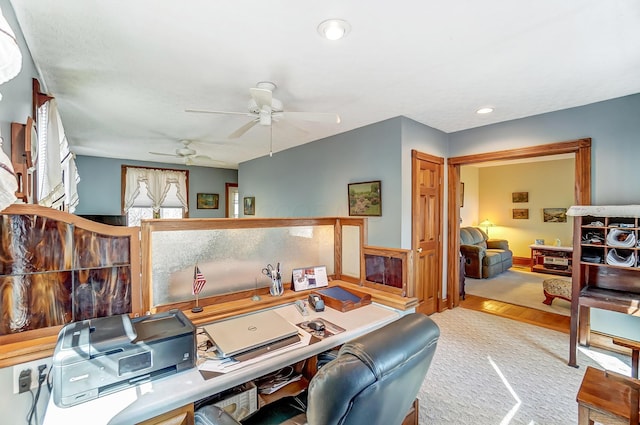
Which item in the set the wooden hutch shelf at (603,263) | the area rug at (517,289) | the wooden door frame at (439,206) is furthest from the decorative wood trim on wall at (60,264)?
the area rug at (517,289)

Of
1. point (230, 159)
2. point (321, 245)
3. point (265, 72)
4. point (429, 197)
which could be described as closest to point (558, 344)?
point (429, 197)

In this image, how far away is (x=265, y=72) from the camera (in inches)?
96.3

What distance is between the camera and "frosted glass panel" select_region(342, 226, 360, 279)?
2.30 meters

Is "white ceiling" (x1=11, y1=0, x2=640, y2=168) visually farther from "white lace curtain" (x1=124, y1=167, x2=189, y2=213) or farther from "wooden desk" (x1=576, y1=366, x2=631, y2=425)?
"white lace curtain" (x1=124, y1=167, x2=189, y2=213)

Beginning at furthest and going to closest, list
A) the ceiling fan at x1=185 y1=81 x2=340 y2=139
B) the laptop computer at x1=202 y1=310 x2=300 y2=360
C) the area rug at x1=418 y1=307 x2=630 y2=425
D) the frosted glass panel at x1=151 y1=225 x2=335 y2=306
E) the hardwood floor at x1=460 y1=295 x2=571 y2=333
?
the hardwood floor at x1=460 y1=295 x2=571 y2=333 → the ceiling fan at x1=185 y1=81 x2=340 y2=139 → the area rug at x1=418 y1=307 x2=630 y2=425 → the frosted glass panel at x1=151 y1=225 x2=335 y2=306 → the laptop computer at x1=202 y1=310 x2=300 y2=360

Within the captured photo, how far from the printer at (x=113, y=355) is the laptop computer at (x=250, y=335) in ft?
A: 0.55

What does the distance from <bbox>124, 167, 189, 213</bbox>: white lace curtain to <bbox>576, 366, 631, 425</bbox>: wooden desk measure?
7424 millimetres

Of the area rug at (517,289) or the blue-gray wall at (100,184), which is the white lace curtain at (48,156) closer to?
the blue-gray wall at (100,184)

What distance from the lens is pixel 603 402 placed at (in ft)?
4.87

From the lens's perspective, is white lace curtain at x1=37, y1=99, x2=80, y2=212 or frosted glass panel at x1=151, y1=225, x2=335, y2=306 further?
white lace curtain at x1=37, y1=99, x2=80, y2=212

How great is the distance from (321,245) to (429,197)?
228cm

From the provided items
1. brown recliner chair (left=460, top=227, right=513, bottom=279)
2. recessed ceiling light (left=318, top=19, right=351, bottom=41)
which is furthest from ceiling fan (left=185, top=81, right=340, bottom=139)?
brown recliner chair (left=460, top=227, right=513, bottom=279)

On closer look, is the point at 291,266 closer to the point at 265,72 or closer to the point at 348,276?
the point at 348,276

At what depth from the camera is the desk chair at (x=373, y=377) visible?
0.76 metres
